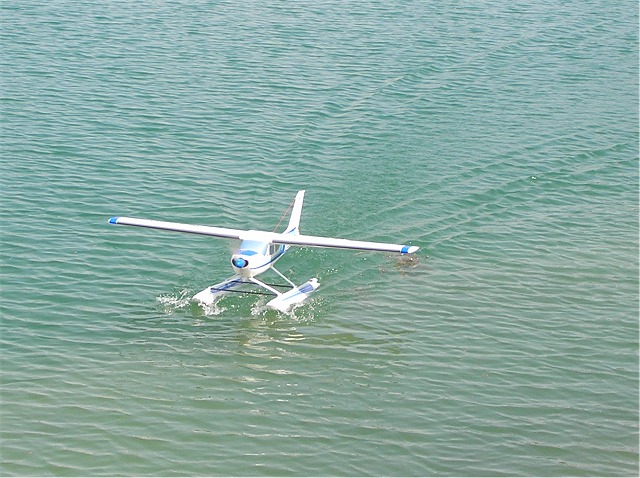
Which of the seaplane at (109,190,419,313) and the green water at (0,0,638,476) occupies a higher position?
the seaplane at (109,190,419,313)

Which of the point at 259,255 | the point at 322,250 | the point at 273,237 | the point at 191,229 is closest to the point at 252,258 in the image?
the point at 259,255

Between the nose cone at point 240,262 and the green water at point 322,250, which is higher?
the nose cone at point 240,262

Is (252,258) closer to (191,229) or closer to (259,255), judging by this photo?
(259,255)

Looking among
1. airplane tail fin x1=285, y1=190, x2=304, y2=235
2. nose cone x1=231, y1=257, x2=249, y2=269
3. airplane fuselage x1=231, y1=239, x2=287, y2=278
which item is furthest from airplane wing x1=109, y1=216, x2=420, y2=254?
airplane tail fin x1=285, y1=190, x2=304, y2=235

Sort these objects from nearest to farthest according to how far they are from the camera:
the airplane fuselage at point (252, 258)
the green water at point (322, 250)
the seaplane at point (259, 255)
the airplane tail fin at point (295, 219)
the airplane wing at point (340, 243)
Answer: the green water at point (322, 250)
the airplane wing at point (340, 243)
the airplane fuselage at point (252, 258)
the seaplane at point (259, 255)
the airplane tail fin at point (295, 219)

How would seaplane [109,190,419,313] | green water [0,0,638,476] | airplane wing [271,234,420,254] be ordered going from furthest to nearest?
seaplane [109,190,419,313] < airplane wing [271,234,420,254] < green water [0,0,638,476]

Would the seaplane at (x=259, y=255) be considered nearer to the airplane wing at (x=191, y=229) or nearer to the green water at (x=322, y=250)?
the airplane wing at (x=191, y=229)

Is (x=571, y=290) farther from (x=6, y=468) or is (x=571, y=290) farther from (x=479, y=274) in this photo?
(x=6, y=468)

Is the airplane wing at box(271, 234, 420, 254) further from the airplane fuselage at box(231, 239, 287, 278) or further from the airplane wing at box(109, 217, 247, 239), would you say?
the airplane wing at box(109, 217, 247, 239)

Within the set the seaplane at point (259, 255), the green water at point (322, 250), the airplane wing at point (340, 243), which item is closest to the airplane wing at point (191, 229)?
the seaplane at point (259, 255)

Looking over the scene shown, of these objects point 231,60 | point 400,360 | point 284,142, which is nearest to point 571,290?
point 400,360
